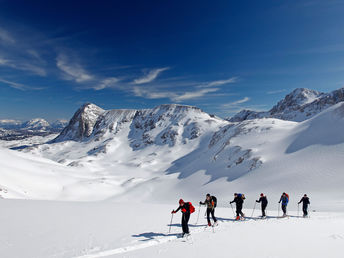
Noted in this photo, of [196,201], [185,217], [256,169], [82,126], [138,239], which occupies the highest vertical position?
[82,126]

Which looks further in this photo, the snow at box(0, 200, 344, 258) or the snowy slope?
the snowy slope

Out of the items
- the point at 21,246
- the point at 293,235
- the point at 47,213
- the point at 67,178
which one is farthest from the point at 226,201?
the point at 67,178

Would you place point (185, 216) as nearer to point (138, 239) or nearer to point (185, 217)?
point (185, 217)

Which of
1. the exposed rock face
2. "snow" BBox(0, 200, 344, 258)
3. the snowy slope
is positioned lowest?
"snow" BBox(0, 200, 344, 258)

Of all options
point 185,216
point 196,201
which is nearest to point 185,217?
point 185,216

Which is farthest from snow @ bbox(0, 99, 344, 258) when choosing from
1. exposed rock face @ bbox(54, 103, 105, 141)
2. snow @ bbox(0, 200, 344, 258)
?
exposed rock face @ bbox(54, 103, 105, 141)

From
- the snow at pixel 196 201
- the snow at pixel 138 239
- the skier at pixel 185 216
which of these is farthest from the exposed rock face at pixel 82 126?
the skier at pixel 185 216

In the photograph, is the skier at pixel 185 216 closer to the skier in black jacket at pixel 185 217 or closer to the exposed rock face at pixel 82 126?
the skier in black jacket at pixel 185 217

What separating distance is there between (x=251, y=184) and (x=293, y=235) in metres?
27.1

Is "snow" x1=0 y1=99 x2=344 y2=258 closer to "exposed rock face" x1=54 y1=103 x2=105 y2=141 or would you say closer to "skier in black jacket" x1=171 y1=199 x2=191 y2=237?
"skier in black jacket" x1=171 y1=199 x2=191 y2=237

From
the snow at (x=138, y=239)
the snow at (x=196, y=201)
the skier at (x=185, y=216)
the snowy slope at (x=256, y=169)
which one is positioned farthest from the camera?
the snowy slope at (x=256, y=169)

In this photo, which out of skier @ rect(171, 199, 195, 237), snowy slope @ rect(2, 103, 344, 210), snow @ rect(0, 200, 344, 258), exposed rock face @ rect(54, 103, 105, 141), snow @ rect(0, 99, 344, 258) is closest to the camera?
snow @ rect(0, 200, 344, 258)

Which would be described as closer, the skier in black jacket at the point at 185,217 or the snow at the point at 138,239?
the snow at the point at 138,239

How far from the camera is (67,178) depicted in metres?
54.1
